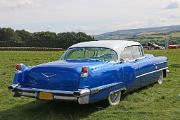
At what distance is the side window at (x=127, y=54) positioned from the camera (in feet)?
29.5

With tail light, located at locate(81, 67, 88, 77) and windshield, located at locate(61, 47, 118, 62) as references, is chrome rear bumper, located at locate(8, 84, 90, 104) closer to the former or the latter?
tail light, located at locate(81, 67, 88, 77)

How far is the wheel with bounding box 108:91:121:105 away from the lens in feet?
26.8

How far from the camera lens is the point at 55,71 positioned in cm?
750

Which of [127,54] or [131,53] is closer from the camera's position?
[127,54]

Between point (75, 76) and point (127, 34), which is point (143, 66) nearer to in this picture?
point (75, 76)

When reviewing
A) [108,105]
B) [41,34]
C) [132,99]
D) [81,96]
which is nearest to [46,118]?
[81,96]

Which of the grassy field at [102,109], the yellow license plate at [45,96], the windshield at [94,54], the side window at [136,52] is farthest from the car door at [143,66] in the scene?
the yellow license plate at [45,96]

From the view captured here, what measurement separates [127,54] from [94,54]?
3.23ft

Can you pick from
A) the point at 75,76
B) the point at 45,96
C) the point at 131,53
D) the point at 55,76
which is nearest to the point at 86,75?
the point at 75,76

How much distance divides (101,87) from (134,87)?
180 centimetres

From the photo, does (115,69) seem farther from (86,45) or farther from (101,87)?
(86,45)

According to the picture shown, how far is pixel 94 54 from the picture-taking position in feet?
28.7

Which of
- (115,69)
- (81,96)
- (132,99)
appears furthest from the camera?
(132,99)

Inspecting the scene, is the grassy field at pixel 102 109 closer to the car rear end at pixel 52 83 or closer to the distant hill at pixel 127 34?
the car rear end at pixel 52 83
